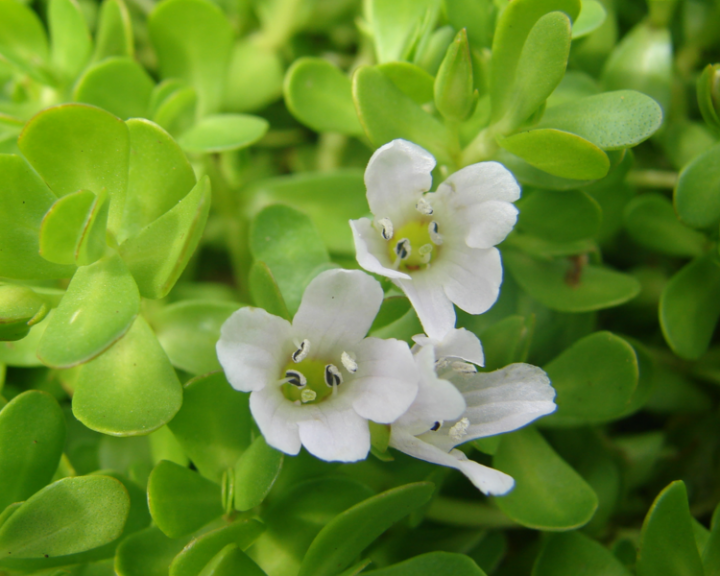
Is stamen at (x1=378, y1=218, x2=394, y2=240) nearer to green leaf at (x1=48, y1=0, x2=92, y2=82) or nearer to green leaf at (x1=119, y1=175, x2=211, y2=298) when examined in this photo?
green leaf at (x1=119, y1=175, x2=211, y2=298)

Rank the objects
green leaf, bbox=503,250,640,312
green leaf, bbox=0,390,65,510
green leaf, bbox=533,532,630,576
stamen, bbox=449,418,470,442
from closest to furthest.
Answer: stamen, bbox=449,418,470,442 → green leaf, bbox=0,390,65,510 → green leaf, bbox=533,532,630,576 → green leaf, bbox=503,250,640,312

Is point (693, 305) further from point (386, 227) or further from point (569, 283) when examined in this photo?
point (386, 227)

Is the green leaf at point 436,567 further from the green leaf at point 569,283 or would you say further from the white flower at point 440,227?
the green leaf at point 569,283

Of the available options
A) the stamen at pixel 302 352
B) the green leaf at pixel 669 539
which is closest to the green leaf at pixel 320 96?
the stamen at pixel 302 352

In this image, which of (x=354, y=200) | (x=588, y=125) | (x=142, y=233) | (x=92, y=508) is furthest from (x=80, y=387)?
(x=588, y=125)

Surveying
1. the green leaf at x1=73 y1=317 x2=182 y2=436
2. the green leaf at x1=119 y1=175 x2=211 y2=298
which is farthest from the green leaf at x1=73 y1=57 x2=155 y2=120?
the green leaf at x1=73 y1=317 x2=182 y2=436

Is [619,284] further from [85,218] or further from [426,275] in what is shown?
[85,218]
